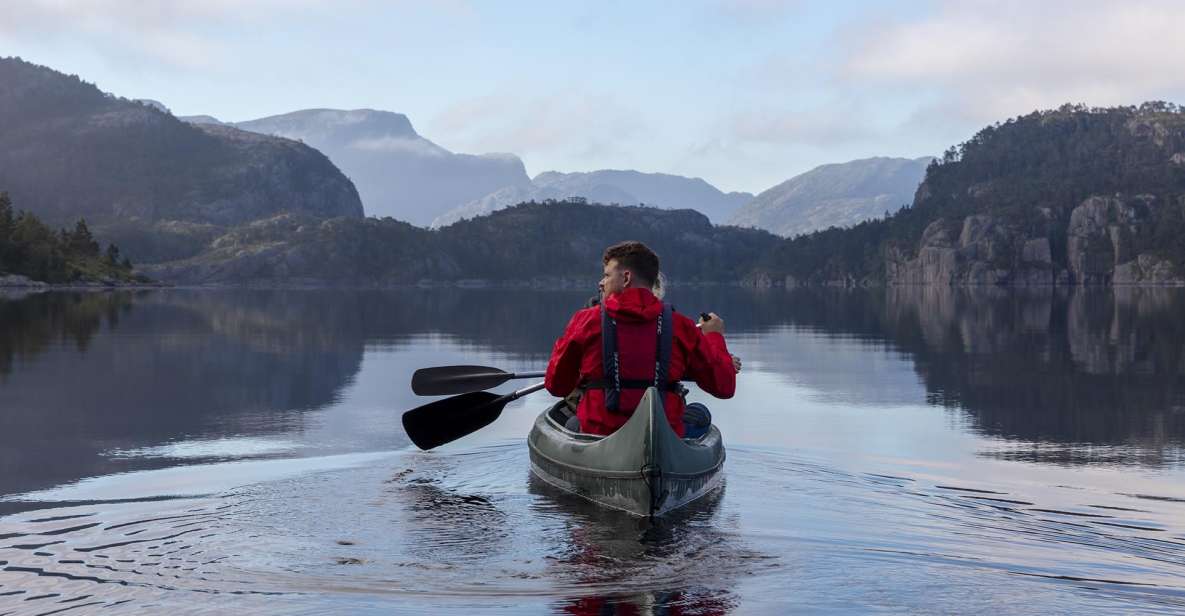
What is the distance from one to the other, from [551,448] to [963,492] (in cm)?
578

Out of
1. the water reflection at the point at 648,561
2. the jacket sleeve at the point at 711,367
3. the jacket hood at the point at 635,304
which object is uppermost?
the jacket hood at the point at 635,304

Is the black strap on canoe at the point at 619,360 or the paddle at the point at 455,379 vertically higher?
the black strap on canoe at the point at 619,360

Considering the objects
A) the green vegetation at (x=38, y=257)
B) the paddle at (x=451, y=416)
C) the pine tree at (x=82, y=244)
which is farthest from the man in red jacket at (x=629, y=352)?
the pine tree at (x=82, y=244)

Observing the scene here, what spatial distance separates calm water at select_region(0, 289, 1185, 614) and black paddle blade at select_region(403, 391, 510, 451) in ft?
1.02

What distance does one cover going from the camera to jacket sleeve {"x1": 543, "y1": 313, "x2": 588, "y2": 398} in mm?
13570

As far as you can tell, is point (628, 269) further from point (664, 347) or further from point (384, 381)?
point (384, 381)

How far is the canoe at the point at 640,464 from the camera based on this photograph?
1246 centimetres

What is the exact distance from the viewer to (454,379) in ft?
65.3

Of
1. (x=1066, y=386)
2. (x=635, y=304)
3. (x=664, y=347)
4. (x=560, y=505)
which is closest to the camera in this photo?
(x=635, y=304)

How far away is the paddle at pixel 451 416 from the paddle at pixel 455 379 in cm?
23

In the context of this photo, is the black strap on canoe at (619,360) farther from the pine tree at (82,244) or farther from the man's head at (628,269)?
the pine tree at (82,244)

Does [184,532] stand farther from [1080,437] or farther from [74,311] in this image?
[74,311]

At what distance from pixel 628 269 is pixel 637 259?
17 cm

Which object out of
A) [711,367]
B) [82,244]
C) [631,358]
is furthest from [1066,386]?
[82,244]
